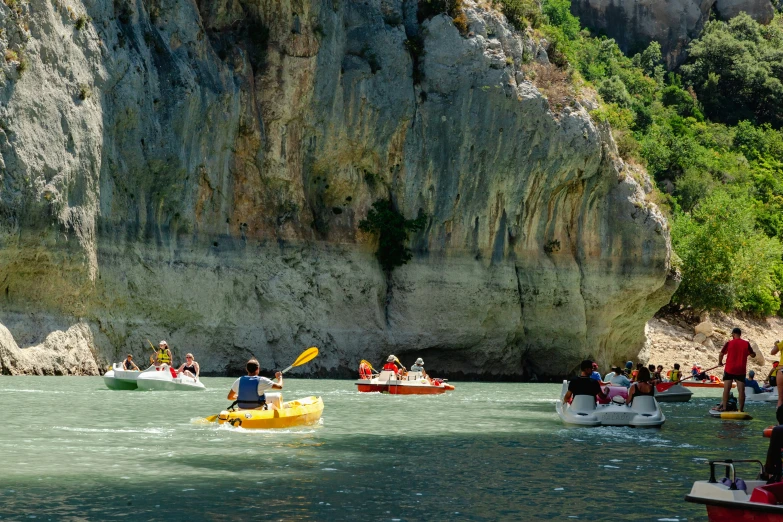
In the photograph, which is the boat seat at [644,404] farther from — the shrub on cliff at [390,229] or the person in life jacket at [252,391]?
the shrub on cliff at [390,229]

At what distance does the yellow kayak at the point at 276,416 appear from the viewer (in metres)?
17.7

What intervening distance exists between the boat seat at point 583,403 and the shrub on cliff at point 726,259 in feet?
127

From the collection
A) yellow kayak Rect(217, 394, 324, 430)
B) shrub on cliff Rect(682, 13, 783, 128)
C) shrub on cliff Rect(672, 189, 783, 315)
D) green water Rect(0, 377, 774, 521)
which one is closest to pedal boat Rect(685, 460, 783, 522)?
green water Rect(0, 377, 774, 521)

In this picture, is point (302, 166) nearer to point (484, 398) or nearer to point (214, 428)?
point (484, 398)

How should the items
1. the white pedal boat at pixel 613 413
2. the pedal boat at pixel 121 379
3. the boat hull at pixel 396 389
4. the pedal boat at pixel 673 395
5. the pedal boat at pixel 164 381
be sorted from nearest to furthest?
the white pedal boat at pixel 613 413, the pedal boat at pixel 121 379, the pedal boat at pixel 164 381, the pedal boat at pixel 673 395, the boat hull at pixel 396 389

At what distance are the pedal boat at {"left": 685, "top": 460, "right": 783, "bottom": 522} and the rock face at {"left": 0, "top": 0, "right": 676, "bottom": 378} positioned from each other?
91.0 ft

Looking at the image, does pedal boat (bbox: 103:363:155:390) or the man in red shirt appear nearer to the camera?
the man in red shirt

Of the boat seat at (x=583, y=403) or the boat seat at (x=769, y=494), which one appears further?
the boat seat at (x=583, y=403)

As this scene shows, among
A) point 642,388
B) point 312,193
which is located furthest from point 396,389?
point 312,193

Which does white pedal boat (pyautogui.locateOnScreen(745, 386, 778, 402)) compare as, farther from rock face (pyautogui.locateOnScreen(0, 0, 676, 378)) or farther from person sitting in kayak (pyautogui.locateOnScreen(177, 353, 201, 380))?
person sitting in kayak (pyautogui.locateOnScreen(177, 353, 201, 380))

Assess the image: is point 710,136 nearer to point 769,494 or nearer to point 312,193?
point 312,193

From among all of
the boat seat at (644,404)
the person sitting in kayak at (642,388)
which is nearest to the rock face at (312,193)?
the person sitting in kayak at (642,388)

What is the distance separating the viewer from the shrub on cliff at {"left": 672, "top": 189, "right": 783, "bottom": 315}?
5769 cm

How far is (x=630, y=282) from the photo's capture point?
155ft
